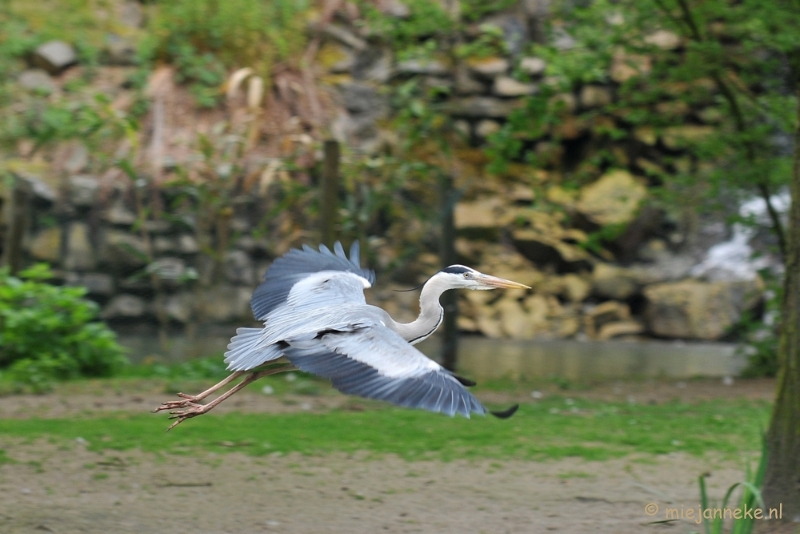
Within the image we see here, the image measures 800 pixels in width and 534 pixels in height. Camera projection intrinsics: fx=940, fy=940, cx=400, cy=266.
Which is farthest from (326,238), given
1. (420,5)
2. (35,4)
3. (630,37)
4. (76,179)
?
(35,4)

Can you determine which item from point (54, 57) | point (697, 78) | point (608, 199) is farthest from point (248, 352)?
point (54, 57)

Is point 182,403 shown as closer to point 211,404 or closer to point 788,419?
point 211,404

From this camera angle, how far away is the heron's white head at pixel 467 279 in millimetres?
5148

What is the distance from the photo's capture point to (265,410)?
830 cm

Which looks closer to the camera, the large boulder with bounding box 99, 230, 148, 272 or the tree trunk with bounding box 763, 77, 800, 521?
the tree trunk with bounding box 763, 77, 800, 521

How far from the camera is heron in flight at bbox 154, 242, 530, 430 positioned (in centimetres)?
402

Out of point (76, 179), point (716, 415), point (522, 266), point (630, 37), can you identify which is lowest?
point (716, 415)

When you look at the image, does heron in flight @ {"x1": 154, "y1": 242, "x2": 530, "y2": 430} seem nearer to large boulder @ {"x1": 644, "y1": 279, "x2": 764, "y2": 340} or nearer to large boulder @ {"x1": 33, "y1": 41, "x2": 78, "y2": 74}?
large boulder @ {"x1": 644, "y1": 279, "x2": 764, "y2": 340}

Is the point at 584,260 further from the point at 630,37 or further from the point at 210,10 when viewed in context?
the point at 210,10

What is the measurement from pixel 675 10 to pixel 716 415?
14.8ft

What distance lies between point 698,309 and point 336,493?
34.1 feet

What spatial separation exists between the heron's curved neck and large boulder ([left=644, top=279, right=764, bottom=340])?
10.6m

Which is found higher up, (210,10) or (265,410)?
(210,10)

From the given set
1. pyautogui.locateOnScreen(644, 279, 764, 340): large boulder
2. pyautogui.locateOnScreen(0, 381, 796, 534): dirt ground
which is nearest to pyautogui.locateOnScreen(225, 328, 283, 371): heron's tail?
pyautogui.locateOnScreen(0, 381, 796, 534): dirt ground
